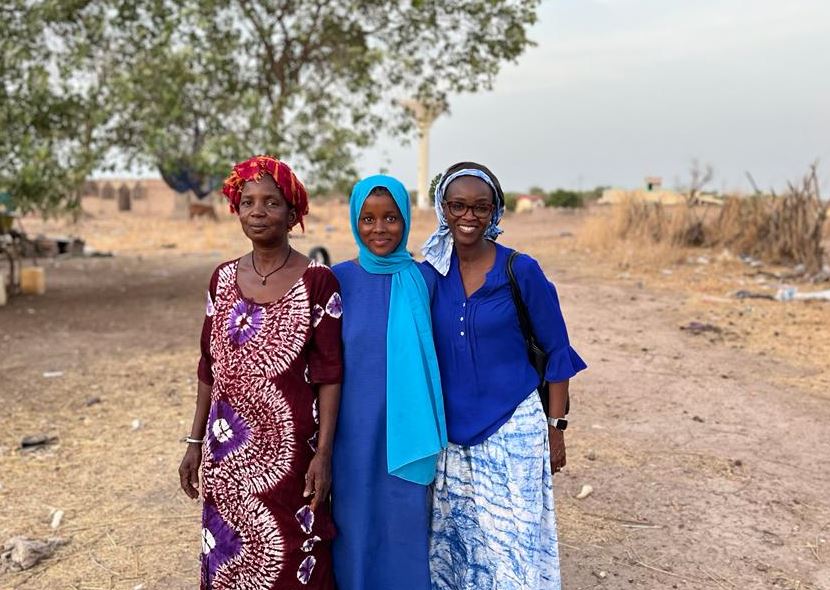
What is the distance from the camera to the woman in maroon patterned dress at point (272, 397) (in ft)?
6.54

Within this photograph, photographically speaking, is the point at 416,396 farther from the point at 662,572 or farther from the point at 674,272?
the point at 674,272

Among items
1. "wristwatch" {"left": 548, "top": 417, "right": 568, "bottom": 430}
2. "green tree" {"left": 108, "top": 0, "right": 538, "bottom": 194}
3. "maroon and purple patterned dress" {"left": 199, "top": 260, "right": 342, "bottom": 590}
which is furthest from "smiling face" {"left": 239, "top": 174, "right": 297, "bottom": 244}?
"green tree" {"left": 108, "top": 0, "right": 538, "bottom": 194}

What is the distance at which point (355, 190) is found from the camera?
2.06 meters

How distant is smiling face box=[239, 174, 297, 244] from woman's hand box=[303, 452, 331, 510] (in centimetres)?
64

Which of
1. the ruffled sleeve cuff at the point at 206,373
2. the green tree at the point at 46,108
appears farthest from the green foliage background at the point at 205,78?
the ruffled sleeve cuff at the point at 206,373

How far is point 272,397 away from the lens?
200 centimetres

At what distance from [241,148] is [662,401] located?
5220 millimetres

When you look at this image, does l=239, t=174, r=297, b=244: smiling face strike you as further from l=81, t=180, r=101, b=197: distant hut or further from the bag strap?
l=81, t=180, r=101, b=197: distant hut

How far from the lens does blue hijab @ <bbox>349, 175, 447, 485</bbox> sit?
77.3 inches

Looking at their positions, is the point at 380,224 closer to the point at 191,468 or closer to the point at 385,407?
the point at 385,407

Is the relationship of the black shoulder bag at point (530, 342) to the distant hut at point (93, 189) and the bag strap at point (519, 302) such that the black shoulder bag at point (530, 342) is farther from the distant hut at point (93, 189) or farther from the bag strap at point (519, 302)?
the distant hut at point (93, 189)

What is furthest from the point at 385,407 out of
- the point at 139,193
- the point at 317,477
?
the point at 139,193

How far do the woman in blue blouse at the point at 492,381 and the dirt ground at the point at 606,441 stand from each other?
95 centimetres

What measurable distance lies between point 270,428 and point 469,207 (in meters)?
0.85
